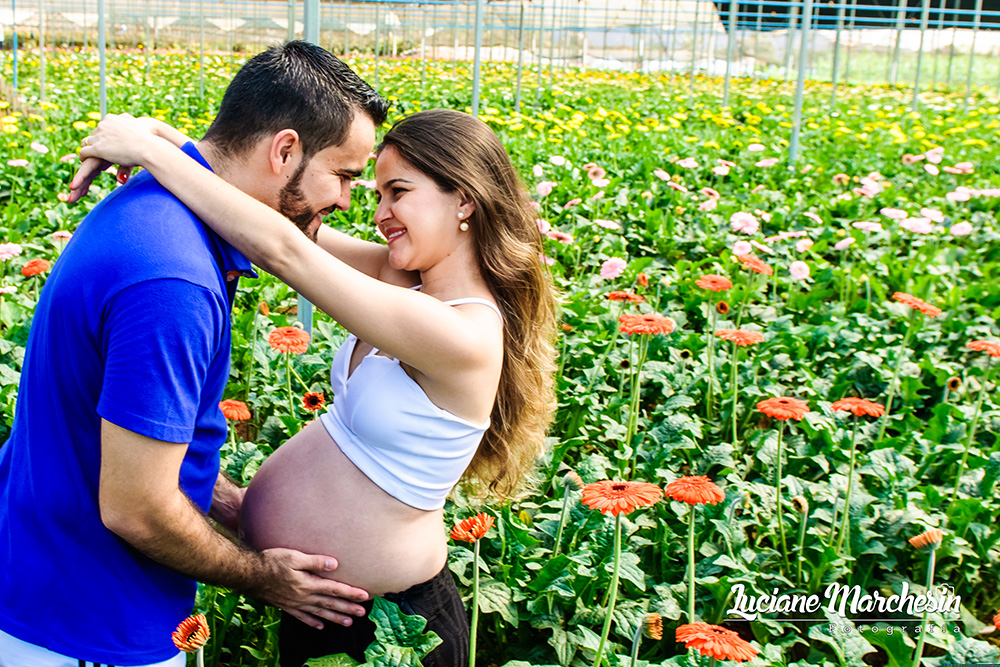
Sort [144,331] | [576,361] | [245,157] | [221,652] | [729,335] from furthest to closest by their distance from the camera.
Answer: [576,361] < [729,335] < [221,652] < [245,157] < [144,331]

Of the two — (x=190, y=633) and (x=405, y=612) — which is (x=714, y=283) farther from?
(x=190, y=633)

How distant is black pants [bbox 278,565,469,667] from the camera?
1.68 meters

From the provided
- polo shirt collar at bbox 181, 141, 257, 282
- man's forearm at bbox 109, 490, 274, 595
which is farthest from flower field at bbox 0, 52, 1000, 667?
polo shirt collar at bbox 181, 141, 257, 282

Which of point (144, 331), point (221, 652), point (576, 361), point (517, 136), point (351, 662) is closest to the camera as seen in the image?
point (144, 331)

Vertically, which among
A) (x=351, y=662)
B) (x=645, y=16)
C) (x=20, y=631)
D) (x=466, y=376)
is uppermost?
(x=645, y=16)

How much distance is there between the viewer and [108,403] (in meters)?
1.29

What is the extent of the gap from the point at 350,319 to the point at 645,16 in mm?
33041

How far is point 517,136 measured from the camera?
335 inches

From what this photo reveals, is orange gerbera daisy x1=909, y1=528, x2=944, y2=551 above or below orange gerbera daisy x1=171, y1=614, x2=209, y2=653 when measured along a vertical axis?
below

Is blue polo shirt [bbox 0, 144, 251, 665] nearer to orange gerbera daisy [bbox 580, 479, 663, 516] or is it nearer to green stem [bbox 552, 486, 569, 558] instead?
orange gerbera daisy [bbox 580, 479, 663, 516]

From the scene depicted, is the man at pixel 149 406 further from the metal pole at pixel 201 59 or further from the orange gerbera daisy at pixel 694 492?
the metal pole at pixel 201 59

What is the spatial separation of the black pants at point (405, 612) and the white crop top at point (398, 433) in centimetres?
17

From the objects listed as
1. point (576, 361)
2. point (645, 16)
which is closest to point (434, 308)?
point (576, 361)

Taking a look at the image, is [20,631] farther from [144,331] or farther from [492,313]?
[492,313]
